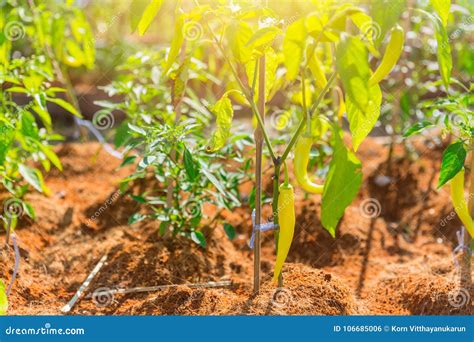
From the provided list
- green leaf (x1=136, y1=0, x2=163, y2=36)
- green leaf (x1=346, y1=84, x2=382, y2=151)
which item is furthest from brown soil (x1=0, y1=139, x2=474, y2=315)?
green leaf (x1=136, y1=0, x2=163, y2=36)

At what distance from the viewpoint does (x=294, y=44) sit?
1983mm

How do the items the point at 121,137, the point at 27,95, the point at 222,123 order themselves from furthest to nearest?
1. the point at 27,95
2. the point at 121,137
3. the point at 222,123

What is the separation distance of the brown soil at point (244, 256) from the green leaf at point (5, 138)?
57 cm

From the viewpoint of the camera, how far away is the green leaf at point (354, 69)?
1924 millimetres

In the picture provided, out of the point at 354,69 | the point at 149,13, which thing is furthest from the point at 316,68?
the point at 149,13

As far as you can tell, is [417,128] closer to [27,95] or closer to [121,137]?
[121,137]

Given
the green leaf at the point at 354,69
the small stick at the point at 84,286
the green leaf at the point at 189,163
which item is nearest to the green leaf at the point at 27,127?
the small stick at the point at 84,286

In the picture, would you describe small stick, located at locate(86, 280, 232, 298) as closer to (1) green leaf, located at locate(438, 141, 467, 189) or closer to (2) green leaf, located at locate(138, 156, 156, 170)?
(2) green leaf, located at locate(138, 156, 156, 170)

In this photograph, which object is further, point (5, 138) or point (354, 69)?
point (5, 138)

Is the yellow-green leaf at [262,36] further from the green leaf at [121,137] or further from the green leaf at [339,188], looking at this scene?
the green leaf at [121,137]

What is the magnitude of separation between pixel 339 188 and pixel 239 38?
22.3 inches

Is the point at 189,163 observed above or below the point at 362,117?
below

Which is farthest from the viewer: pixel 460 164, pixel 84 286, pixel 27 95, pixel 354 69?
pixel 27 95

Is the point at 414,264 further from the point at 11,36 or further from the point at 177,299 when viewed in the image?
the point at 11,36
